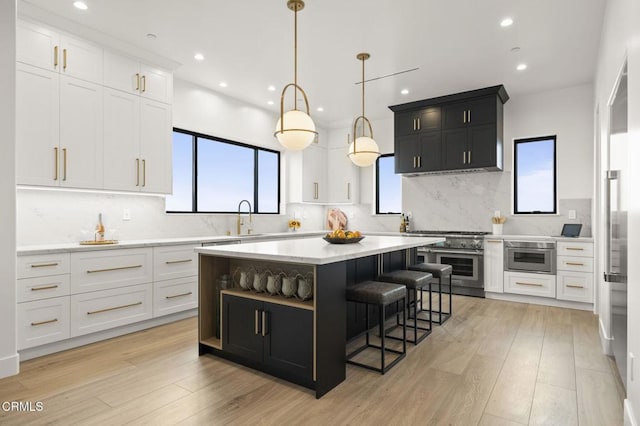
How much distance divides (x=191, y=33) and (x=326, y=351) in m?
3.22

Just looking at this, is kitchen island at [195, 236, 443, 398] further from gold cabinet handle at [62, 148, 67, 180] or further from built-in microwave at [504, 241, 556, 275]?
built-in microwave at [504, 241, 556, 275]

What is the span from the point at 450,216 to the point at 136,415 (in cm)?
512

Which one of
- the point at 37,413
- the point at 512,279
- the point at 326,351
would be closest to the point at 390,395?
the point at 326,351

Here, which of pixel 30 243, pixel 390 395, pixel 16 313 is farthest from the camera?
pixel 30 243

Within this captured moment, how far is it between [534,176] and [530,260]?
1.35 metres

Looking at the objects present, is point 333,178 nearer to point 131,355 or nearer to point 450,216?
point 450,216

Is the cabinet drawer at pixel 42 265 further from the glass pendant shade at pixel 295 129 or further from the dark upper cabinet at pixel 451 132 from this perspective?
the dark upper cabinet at pixel 451 132

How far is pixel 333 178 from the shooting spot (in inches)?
282

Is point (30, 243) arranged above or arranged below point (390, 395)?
above

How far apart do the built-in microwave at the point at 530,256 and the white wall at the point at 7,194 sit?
5.35 metres

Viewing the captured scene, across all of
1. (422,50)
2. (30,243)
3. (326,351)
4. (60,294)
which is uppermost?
(422,50)

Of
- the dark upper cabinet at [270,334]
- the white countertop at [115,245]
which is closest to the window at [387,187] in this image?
the white countertop at [115,245]

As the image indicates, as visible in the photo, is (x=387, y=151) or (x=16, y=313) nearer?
(x=16, y=313)

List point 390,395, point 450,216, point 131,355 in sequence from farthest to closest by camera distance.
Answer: point 450,216, point 131,355, point 390,395
